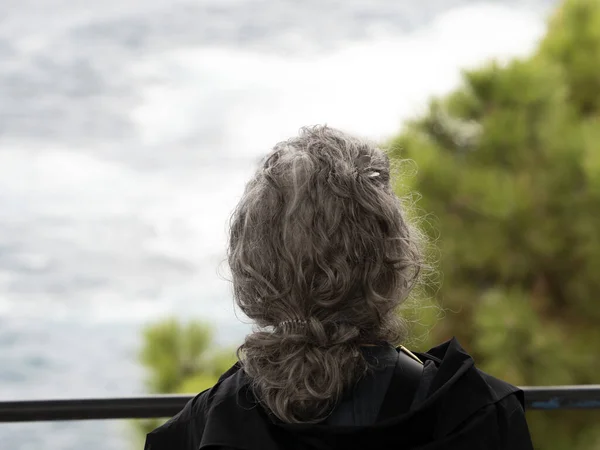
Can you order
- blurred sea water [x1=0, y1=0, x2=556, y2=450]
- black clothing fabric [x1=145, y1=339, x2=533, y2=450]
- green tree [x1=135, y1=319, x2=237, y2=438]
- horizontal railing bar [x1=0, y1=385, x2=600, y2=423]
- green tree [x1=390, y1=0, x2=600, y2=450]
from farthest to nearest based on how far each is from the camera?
blurred sea water [x1=0, y1=0, x2=556, y2=450], green tree [x1=135, y1=319, x2=237, y2=438], green tree [x1=390, y1=0, x2=600, y2=450], horizontal railing bar [x1=0, y1=385, x2=600, y2=423], black clothing fabric [x1=145, y1=339, x2=533, y2=450]

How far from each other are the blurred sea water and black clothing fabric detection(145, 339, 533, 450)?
16.8 m

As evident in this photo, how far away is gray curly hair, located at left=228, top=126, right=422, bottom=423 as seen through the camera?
728mm

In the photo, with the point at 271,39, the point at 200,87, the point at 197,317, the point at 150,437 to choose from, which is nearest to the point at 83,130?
the point at 200,87

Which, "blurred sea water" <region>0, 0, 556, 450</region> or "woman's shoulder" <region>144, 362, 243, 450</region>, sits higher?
"blurred sea water" <region>0, 0, 556, 450</region>

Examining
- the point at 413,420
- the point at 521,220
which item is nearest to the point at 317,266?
the point at 413,420

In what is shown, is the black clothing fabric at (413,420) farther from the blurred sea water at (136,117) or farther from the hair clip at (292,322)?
the blurred sea water at (136,117)

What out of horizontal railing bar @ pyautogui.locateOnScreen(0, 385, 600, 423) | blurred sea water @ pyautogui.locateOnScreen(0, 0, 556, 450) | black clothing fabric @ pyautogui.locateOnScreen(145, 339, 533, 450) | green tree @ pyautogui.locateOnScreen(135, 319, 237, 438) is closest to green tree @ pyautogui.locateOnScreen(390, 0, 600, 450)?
green tree @ pyautogui.locateOnScreen(135, 319, 237, 438)

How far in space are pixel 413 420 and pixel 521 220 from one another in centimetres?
457

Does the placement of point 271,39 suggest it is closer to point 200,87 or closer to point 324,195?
point 200,87

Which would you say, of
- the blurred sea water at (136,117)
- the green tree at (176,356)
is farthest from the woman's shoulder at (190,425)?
the blurred sea water at (136,117)

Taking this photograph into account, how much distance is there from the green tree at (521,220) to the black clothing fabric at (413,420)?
13.2 feet

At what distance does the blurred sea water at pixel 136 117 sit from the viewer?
18.8 meters

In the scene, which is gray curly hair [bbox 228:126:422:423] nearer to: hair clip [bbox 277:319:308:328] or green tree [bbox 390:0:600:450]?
hair clip [bbox 277:319:308:328]

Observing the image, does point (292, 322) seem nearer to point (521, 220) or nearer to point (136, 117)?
point (521, 220)
